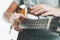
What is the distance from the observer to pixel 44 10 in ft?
3.02

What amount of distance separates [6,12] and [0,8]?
0.23 feet

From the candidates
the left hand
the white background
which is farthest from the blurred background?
the left hand

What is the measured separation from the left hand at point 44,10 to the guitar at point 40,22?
3 centimetres

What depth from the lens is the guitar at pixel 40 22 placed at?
2.90ft

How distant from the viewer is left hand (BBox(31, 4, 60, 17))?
35.3 inches

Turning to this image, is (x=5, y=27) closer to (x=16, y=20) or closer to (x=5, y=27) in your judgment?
(x=5, y=27)

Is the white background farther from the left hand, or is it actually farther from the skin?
the left hand

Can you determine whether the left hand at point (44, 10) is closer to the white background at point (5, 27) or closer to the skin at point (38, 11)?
the skin at point (38, 11)

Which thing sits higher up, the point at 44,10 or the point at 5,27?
the point at 44,10

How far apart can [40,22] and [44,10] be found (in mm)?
98

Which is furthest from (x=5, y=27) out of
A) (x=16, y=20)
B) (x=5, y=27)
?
(x=16, y=20)

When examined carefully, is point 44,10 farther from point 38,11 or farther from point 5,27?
point 5,27

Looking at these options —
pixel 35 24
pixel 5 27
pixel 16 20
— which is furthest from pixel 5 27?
pixel 35 24

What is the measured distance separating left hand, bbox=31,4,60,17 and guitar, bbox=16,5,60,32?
3 cm
